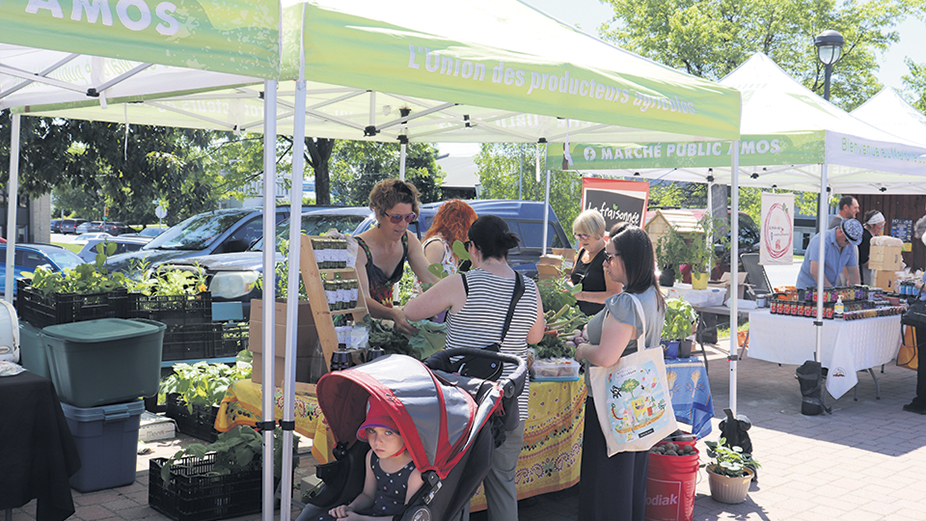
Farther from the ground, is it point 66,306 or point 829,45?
point 829,45

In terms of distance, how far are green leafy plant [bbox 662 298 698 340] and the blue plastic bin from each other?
3.68 metres

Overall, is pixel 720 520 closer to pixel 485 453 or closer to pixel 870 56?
pixel 485 453

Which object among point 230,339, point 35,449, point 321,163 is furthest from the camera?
point 321,163

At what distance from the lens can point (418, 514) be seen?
290 centimetres

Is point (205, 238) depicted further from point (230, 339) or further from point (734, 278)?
point (734, 278)

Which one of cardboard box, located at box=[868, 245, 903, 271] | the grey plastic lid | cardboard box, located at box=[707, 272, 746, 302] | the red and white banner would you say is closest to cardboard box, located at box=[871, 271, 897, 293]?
cardboard box, located at box=[868, 245, 903, 271]

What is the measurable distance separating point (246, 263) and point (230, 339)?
1836mm

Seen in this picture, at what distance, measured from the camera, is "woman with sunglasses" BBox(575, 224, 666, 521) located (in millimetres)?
3881

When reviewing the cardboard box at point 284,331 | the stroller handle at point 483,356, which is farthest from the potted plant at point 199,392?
the stroller handle at point 483,356

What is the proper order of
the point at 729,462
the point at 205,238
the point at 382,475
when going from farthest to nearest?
the point at 205,238 → the point at 729,462 → the point at 382,475

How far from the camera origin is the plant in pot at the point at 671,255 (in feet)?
30.4

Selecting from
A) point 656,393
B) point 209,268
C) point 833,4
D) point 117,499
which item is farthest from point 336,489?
point 833,4

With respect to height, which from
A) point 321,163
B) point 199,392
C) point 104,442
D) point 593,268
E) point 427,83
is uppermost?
point 321,163

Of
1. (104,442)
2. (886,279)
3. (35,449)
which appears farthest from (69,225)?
(35,449)
